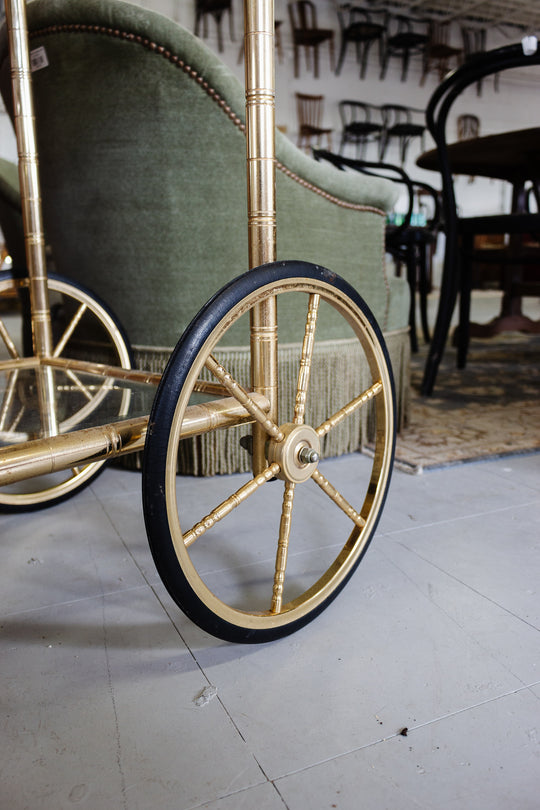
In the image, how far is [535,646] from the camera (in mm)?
732

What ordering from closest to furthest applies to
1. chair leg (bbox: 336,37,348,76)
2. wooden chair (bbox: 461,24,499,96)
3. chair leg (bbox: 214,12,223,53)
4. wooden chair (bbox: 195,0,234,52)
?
wooden chair (bbox: 195,0,234,52), chair leg (bbox: 214,12,223,53), chair leg (bbox: 336,37,348,76), wooden chair (bbox: 461,24,499,96)

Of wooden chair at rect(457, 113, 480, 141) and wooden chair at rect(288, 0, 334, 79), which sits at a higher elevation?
wooden chair at rect(288, 0, 334, 79)

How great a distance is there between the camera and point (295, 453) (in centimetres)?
74

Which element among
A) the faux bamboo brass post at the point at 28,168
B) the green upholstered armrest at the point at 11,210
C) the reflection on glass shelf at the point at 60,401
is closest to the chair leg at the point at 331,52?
the green upholstered armrest at the point at 11,210

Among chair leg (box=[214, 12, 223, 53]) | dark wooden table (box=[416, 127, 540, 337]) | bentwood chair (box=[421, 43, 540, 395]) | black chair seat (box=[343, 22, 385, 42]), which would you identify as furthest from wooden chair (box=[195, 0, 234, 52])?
bentwood chair (box=[421, 43, 540, 395])

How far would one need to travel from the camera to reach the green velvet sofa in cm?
113

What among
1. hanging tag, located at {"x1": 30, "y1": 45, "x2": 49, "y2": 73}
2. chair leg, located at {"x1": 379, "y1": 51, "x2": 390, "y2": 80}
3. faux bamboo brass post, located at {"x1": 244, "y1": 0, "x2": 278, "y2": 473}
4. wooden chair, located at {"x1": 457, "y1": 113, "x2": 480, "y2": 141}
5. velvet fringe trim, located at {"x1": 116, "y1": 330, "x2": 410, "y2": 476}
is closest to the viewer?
faux bamboo brass post, located at {"x1": 244, "y1": 0, "x2": 278, "y2": 473}

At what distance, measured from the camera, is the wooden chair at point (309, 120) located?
6.67 metres

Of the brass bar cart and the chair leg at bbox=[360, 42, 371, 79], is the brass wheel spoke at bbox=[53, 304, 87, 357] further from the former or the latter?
the chair leg at bbox=[360, 42, 371, 79]

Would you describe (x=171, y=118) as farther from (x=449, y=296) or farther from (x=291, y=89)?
(x=291, y=89)

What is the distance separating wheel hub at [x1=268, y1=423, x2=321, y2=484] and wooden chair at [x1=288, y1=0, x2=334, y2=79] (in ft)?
21.9

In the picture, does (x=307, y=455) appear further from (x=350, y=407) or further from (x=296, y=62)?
(x=296, y=62)

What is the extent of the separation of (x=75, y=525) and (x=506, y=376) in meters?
1.80

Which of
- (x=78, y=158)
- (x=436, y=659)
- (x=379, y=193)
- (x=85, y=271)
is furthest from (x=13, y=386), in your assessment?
(x=379, y=193)
